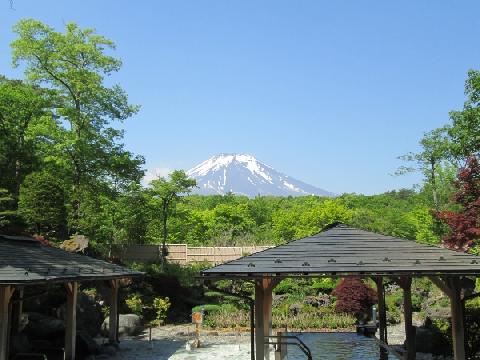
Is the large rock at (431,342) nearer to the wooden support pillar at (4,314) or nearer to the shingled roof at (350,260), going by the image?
the shingled roof at (350,260)

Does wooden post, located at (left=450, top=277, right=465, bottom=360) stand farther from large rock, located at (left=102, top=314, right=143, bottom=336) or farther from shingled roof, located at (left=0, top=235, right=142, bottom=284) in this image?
large rock, located at (left=102, top=314, right=143, bottom=336)

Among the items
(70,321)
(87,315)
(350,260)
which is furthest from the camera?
(87,315)

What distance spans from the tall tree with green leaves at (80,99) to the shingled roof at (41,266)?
10791 mm

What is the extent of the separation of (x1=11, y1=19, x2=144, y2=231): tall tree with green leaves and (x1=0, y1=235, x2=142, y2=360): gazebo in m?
10.5

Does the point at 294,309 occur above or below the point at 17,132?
below

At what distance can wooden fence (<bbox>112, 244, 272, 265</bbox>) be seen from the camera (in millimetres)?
34125

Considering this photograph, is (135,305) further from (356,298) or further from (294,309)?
(356,298)

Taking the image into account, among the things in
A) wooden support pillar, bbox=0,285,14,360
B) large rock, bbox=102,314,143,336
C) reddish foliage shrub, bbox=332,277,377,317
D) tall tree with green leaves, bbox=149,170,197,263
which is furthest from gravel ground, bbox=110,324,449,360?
tall tree with green leaves, bbox=149,170,197,263

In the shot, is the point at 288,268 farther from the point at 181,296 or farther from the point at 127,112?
the point at 127,112

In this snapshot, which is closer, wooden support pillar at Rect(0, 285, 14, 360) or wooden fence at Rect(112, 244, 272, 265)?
wooden support pillar at Rect(0, 285, 14, 360)

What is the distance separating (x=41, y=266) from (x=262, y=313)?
5725 millimetres

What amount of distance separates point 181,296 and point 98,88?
477 inches

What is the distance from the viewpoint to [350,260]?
991cm

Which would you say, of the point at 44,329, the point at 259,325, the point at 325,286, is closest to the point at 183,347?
the point at 44,329
